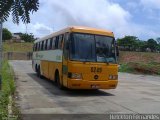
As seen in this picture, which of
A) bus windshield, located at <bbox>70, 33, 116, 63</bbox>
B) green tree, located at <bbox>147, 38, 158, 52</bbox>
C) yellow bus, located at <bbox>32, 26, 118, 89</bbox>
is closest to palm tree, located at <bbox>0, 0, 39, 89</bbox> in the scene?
yellow bus, located at <bbox>32, 26, 118, 89</bbox>

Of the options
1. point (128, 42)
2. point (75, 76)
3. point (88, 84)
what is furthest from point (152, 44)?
point (75, 76)

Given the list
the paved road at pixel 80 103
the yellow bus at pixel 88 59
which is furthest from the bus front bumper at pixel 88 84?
the paved road at pixel 80 103

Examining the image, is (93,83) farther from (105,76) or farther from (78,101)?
(78,101)

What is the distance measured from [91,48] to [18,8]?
1194 cm

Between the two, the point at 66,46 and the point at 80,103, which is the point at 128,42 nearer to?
the point at 66,46

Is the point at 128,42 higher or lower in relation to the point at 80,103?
higher

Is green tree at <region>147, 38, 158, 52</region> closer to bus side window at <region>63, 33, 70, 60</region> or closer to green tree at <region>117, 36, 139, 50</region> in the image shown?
green tree at <region>117, 36, 139, 50</region>

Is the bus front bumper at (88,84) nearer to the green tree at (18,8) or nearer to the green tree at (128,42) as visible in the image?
the green tree at (18,8)

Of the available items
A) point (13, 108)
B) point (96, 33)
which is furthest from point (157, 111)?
point (96, 33)

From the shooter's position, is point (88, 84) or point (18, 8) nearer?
point (18, 8)

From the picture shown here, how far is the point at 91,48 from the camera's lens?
15172 millimetres

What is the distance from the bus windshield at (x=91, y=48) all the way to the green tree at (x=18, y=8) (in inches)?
452

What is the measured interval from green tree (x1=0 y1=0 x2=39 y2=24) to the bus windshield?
1148cm

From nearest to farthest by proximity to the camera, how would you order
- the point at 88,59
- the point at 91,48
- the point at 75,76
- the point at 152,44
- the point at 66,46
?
1. the point at 75,76
2. the point at 88,59
3. the point at 91,48
4. the point at 66,46
5. the point at 152,44
